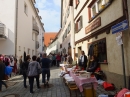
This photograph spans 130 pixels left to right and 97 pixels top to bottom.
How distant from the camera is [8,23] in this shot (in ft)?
46.6

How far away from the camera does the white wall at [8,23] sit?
1385 cm

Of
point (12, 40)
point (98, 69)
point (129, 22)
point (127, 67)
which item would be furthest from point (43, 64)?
point (12, 40)

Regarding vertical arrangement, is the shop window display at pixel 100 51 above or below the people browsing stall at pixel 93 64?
above

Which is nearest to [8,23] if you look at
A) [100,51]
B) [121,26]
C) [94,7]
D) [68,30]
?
[94,7]

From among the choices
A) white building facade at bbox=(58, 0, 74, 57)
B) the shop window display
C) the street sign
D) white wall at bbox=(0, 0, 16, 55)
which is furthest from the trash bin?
white building facade at bbox=(58, 0, 74, 57)

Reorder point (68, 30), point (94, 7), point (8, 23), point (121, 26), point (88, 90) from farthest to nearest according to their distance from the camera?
point (68, 30)
point (8, 23)
point (94, 7)
point (88, 90)
point (121, 26)

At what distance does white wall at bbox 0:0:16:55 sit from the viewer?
13.9 meters

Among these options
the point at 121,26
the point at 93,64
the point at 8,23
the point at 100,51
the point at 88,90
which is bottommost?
the point at 88,90

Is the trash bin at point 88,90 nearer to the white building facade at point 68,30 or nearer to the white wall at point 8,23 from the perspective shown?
the white wall at point 8,23

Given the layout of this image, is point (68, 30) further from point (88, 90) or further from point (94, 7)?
point (88, 90)

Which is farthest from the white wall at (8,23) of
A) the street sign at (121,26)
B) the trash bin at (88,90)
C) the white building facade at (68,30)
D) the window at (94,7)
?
the street sign at (121,26)

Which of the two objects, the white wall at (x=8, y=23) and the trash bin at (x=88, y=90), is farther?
the white wall at (x=8, y=23)

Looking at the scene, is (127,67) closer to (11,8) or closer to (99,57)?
(99,57)

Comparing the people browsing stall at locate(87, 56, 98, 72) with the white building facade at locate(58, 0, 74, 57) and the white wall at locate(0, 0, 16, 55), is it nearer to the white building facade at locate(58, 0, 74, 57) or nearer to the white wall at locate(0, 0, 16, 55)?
the white building facade at locate(58, 0, 74, 57)
